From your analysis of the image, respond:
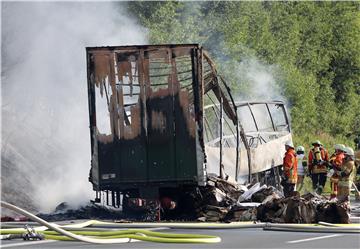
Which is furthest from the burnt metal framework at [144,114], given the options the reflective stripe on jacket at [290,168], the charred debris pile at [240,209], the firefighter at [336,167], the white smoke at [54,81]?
the firefighter at [336,167]

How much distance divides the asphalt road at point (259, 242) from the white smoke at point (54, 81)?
6.84 meters

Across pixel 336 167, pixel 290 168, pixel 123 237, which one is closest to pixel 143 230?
pixel 123 237

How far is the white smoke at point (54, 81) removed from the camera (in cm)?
2062

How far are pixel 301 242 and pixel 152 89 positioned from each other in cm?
503

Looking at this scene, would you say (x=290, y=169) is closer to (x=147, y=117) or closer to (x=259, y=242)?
(x=147, y=117)

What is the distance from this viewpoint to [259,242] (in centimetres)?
1209

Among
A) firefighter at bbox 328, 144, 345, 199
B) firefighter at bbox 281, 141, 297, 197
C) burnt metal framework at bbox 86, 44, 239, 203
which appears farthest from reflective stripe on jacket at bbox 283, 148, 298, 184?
burnt metal framework at bbox 86, 44, 239, 203

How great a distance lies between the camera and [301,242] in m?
12.1

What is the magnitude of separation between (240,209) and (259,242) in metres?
3.77

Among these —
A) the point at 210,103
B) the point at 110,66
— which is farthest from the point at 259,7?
the point at 110,66

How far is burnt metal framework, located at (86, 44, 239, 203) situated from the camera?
1597cm

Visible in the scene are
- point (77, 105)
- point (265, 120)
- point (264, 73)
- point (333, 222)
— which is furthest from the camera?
point (264, 73)

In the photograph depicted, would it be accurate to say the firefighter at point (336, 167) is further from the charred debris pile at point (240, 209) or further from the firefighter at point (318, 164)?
the charred debris pile at point (240, 209)

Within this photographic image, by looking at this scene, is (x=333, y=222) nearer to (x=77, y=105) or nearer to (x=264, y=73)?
(x=77, y=105)
